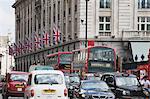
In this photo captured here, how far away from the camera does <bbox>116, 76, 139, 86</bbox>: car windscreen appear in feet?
103

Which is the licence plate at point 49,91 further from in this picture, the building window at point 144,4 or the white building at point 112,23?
the building window at point 144,4

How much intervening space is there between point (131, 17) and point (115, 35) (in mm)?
3063

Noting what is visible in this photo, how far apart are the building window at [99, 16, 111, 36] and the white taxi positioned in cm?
4775

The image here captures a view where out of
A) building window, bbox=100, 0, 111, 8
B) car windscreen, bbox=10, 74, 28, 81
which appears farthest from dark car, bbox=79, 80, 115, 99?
building window, bbox=100, 0, 111, 8

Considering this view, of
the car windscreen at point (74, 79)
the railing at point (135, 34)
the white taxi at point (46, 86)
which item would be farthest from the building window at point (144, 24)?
the white taxi at point (46, 86)

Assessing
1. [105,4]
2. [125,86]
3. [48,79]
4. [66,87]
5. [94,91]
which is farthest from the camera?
[105,4]

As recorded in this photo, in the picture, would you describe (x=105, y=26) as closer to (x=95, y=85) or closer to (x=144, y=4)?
(x=144, y=4)

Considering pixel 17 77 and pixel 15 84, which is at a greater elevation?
pixel 17 77

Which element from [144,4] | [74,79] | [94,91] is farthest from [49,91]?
[144,4]

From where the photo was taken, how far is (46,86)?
82.8 feet

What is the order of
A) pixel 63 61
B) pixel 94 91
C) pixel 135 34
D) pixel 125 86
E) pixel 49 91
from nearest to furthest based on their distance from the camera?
1. pixel 49 91
2. pixel 94 91
3. pixel 125 86
4. pixel 63 61
5. pixel 135 34

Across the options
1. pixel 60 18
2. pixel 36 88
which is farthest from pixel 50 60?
pixel 36 88

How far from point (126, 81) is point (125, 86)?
54 centimetres

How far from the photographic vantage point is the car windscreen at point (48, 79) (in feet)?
83.8
